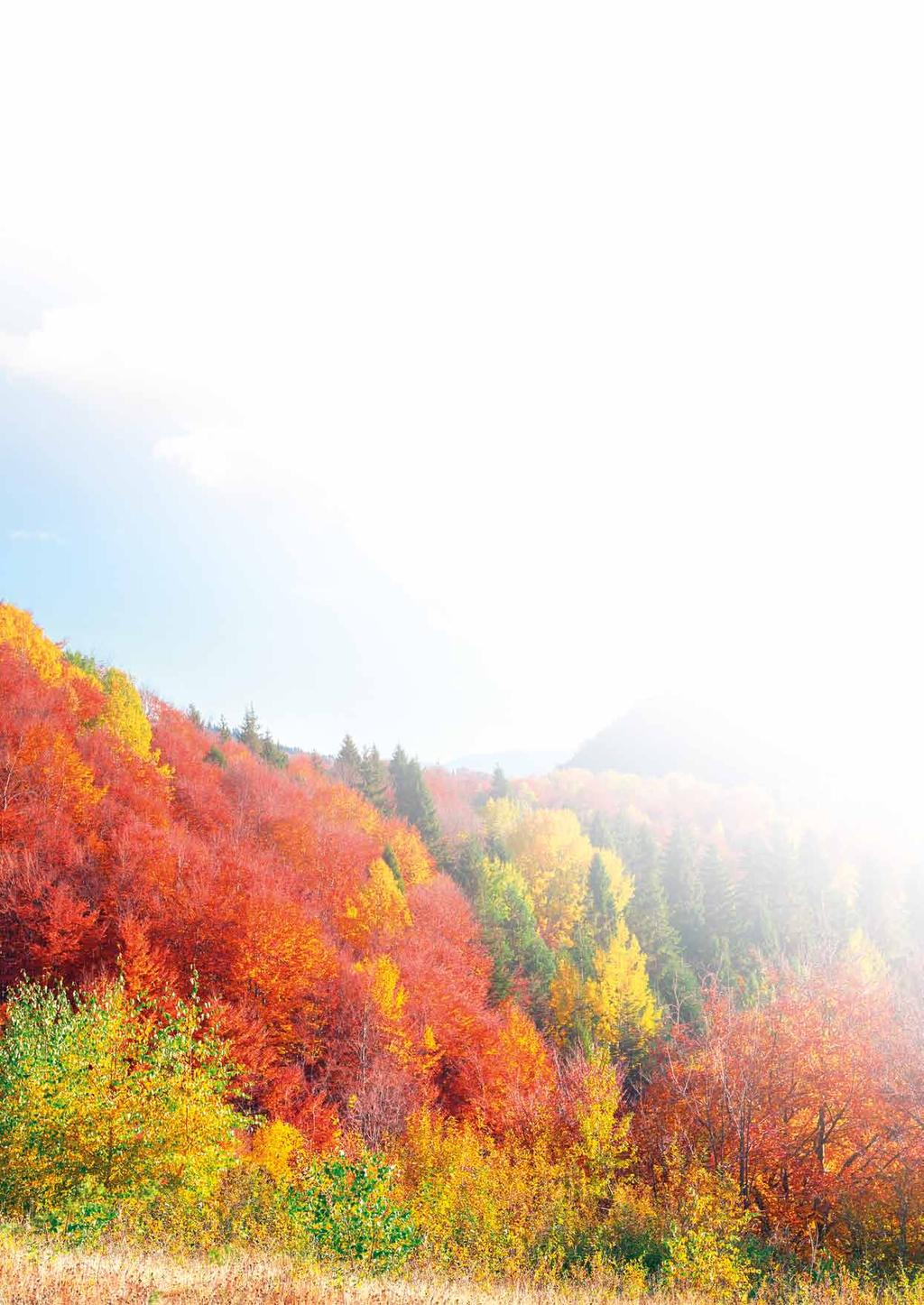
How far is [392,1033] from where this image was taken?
133ft

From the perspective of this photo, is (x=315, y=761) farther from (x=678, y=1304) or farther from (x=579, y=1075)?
(x=678, y=1304)

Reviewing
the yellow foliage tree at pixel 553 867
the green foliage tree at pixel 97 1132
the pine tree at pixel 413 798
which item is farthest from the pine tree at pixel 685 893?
the green foliage tree at pixel 97 1132

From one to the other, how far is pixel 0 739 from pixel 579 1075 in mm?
43636

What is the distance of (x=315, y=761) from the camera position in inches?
4291

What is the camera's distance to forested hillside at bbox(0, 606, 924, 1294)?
17031 mm

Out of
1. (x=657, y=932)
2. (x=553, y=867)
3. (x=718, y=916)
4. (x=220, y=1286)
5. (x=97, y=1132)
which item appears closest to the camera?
(x=220, y=1286)

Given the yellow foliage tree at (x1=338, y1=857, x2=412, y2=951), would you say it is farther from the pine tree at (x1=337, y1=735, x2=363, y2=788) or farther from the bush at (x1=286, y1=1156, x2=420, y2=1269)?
the bush at (x1=286, y1=1156, x2=420, y2=1269)

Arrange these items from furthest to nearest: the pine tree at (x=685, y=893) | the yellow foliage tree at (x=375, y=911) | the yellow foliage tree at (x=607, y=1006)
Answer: the pine tree at (x=685, y=893) → the yellow foliage tree at (x=607, y=1006) → the yellow foliage tree at (x=375, y=911)

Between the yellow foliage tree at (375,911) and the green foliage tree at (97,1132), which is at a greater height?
the green foliage tree at (97,1132)

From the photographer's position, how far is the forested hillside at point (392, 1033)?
17.0m

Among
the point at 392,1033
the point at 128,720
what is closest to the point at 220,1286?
the point at 392,1033

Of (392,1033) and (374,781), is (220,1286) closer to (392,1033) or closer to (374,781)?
(392,1033)

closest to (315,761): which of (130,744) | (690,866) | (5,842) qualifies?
(130,744)

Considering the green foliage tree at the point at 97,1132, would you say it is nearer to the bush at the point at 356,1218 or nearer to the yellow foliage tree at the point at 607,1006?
the bush at the point at 356,1218
